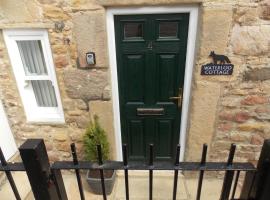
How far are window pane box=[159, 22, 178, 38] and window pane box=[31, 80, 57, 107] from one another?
69.4 inches

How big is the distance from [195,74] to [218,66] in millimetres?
289

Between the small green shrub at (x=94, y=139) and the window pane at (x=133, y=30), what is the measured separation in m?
1.22

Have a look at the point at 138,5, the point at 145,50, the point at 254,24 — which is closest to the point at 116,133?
the point at 145,50

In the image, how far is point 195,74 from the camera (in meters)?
2.73

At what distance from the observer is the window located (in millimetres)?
2818

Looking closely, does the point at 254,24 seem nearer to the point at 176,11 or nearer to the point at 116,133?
the point at 176,11

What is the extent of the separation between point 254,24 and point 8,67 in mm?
3186

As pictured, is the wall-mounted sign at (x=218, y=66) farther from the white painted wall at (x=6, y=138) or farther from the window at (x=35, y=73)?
the white painted wall at (x=6, y=138)

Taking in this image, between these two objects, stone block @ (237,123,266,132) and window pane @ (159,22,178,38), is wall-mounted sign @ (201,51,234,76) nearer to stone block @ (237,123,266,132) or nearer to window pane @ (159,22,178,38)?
window pane @ (159,22,178,38)

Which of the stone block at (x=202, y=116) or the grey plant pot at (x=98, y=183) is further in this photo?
the grey plant pot at (x=98, y=183)

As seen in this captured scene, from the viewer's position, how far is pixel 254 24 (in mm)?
2430

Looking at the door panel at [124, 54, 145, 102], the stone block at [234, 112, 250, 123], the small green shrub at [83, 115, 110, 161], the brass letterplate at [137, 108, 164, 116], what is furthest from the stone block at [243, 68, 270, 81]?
the small green shrub at [83, 115, 110, 161]

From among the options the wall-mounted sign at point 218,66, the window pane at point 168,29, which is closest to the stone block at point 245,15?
the wall-mounted sign at point 218,66

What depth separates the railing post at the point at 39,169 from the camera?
1.15 metres
